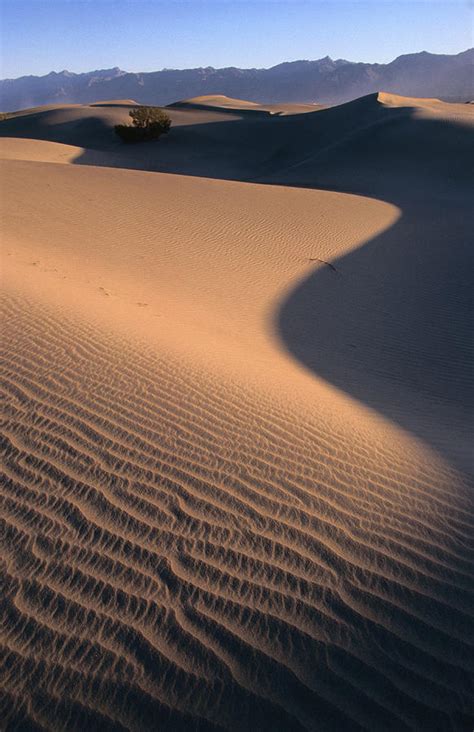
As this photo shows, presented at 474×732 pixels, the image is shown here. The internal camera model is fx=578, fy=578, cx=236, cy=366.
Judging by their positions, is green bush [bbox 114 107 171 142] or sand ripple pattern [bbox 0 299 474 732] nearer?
sand ripple pattern [bbox 0 299 474 732]

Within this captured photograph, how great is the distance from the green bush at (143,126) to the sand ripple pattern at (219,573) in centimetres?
3199

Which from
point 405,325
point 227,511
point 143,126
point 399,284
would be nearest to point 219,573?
point 227,511

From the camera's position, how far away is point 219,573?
8.55ft

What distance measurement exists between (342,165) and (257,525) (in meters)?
22.1

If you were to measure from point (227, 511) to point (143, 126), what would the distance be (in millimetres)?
33341

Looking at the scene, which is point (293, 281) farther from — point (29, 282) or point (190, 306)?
point (29, 282)

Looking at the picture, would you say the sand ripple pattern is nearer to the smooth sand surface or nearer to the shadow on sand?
the smooth sand surface

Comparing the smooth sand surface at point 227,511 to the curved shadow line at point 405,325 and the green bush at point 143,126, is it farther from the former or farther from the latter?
the green bush at point 143,126

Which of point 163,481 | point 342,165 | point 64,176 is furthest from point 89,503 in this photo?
point 342,165

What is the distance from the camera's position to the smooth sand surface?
2.19 meters

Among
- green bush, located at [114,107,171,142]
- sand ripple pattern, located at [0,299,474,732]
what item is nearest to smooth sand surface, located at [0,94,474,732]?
sand ripple pattern, located at [0,299,474,732]

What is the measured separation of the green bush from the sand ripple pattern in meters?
32.0

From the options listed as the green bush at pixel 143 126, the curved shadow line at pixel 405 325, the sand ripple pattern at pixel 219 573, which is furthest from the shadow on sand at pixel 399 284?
the green bush at pixel 143 126

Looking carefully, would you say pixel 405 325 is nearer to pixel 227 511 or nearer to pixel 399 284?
pixel 399 284
